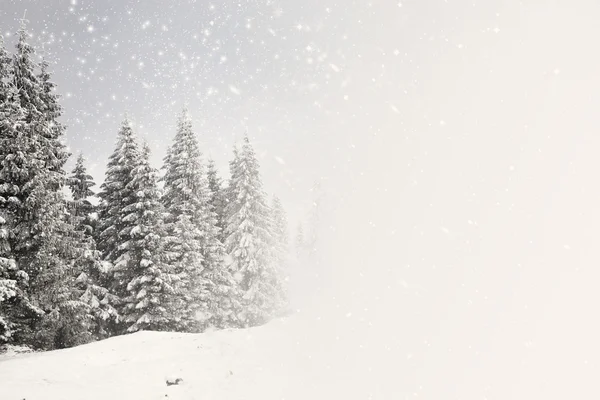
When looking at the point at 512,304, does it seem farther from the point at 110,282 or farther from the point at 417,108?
the point at 110,282

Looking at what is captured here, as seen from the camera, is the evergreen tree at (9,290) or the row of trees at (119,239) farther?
the row of trees at (119,239)

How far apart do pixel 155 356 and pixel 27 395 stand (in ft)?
14.3

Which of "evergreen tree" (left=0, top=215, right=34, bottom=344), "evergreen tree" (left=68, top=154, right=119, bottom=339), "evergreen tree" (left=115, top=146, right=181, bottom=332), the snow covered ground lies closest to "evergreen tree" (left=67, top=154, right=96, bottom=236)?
"evergreen tree" (left=68, top=154, right=119, bottom=339)

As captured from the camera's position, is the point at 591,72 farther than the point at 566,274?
Yes

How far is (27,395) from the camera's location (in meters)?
7.80

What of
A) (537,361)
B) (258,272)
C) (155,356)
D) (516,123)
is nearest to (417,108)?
(516,123)

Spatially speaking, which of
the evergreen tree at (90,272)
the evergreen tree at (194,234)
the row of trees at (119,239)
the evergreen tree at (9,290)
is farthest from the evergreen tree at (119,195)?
the evergreen tree at (9,290)

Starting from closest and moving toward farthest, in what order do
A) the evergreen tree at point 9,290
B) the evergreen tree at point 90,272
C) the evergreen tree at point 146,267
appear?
the evergreen tree at point 9,290 < the evergreen tree at point 90,272 < the evergreen tree at point 146,267

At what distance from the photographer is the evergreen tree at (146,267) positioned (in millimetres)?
20062

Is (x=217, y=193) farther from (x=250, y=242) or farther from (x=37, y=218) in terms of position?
(x=37, y=218)

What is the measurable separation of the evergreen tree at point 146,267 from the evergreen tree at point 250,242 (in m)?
7.10

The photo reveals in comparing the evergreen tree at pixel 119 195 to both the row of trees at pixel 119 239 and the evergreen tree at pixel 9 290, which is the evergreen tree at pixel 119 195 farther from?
the evergreen tree at pixel 9 290

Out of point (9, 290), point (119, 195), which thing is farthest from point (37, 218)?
point (119, 195)

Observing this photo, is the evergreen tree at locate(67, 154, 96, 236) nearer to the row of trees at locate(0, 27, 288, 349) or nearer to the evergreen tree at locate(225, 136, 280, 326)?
the row of trees at locate(0, 27, 288, 349)
